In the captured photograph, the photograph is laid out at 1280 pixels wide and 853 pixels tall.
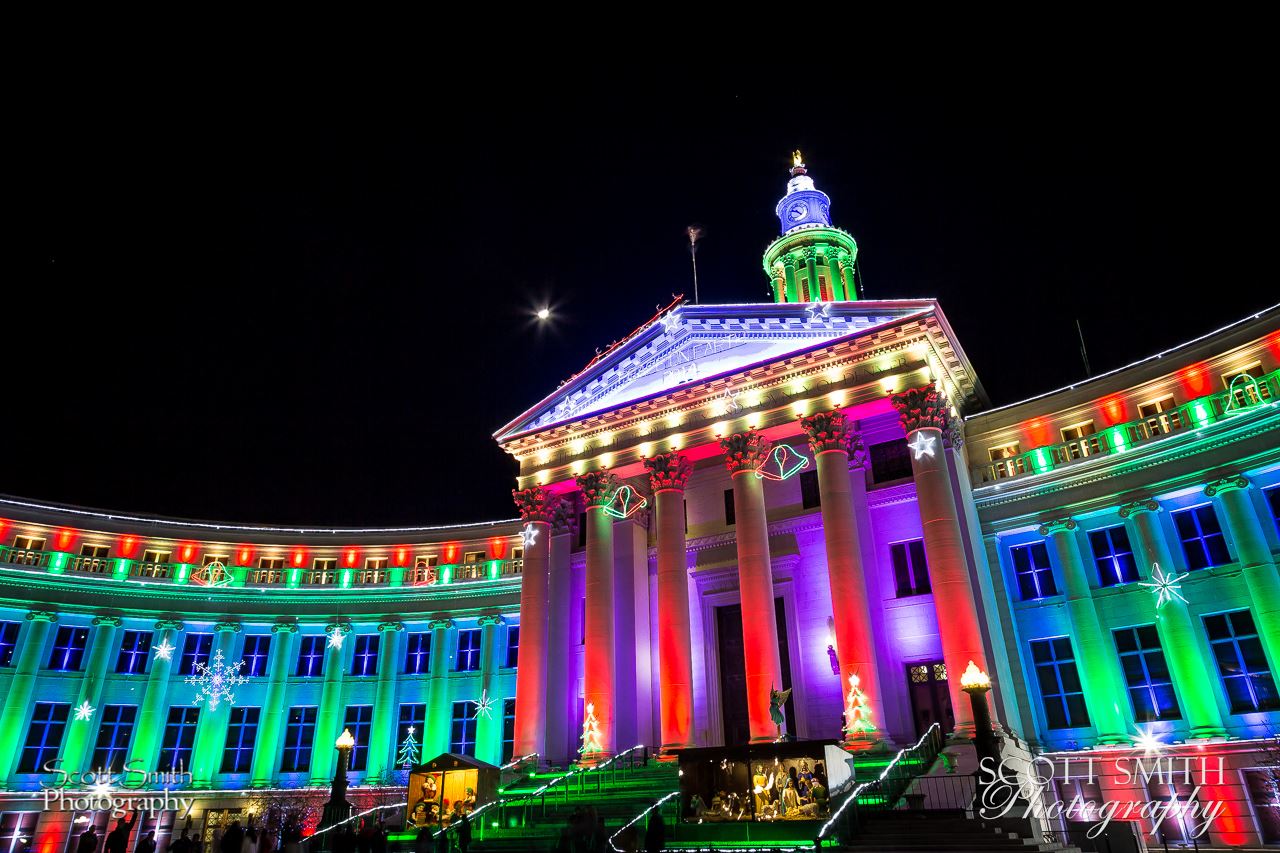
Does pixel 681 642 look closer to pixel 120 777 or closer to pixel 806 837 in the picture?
pixel 806 837

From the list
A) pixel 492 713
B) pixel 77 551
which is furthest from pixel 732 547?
pixel 77 551

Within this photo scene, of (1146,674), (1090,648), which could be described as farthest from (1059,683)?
(1146,674)

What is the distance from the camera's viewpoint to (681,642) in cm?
2817

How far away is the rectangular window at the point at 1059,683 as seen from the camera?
27.0 metres

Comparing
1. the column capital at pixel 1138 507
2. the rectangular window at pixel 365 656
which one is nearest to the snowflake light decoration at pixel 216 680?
the rectangular window at pixel 365 656

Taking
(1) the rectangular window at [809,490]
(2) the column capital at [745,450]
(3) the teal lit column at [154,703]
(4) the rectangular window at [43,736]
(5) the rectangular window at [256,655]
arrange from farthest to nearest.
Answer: (5) the rectangular window at [256,655] < (3) the teal lit column at [154,703] < (4) the rectangular window at [43,736] < (1) the rectangular window at [809,490] < (2) the column capital at [745,450]

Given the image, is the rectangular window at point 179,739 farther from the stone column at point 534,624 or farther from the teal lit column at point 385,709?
the stone column at point 534,624

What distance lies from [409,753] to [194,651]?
1104 cm

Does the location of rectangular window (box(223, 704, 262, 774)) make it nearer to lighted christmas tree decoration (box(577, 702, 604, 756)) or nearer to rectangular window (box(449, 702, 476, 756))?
rectangular window (box(449, 702, 476, 756))

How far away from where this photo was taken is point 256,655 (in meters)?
39.3

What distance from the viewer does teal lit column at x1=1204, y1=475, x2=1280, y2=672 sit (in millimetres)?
24047

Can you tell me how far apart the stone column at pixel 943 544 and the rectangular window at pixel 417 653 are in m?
24.5

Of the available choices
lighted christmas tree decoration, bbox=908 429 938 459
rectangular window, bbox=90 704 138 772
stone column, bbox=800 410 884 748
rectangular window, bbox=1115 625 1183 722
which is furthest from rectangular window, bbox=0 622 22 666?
rectangular window, bbox=1115 625 1183 722

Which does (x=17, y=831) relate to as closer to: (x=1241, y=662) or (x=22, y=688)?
(x=22, y=688)
